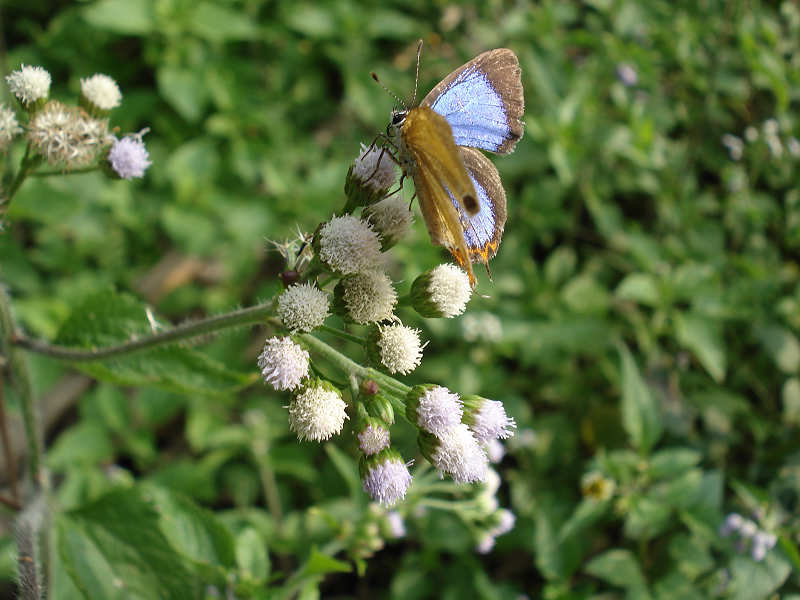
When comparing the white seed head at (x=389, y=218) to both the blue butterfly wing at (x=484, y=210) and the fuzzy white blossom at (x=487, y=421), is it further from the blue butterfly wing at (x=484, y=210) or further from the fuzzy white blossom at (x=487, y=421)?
the fuzzy white blossom at (x=487, y=421)

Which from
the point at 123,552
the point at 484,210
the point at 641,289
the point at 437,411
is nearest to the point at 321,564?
the point at 437,411

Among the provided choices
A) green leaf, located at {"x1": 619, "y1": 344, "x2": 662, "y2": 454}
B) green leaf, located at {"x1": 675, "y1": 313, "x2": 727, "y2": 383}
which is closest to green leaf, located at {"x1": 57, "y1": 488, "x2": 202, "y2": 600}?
green leaf, located at {"x1": 619, "y1": 344, "x2": 662, "y2": 454}

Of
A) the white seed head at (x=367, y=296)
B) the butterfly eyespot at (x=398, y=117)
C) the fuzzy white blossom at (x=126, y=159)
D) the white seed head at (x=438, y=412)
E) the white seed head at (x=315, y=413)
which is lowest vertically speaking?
the white seed head at (x=438, y=412)

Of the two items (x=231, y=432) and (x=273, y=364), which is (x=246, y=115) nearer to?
(x=231, y=432)

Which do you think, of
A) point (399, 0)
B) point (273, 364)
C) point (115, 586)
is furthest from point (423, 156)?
point (399, 0)

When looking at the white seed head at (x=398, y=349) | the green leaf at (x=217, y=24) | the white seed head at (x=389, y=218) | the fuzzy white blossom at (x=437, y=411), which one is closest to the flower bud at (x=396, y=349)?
the white seed head at (x=398, y=349)
